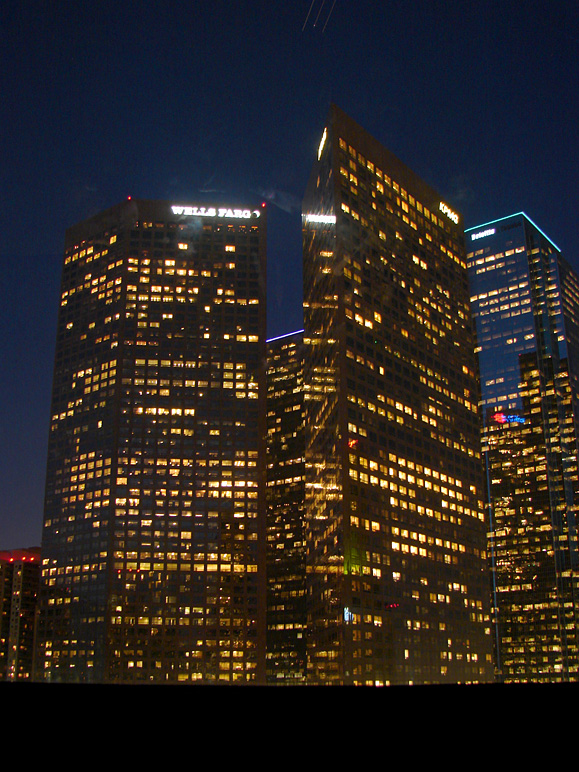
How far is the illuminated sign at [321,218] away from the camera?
169500mm

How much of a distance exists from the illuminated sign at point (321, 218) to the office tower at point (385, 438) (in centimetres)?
73

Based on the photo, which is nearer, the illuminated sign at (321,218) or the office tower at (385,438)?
the office tower at (385,438)

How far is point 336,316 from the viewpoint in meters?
161

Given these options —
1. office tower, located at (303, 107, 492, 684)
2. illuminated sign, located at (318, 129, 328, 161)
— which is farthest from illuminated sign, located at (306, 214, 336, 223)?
illuminated sign, located at (318, 129, 328, 161)

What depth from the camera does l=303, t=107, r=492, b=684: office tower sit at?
5787 inches

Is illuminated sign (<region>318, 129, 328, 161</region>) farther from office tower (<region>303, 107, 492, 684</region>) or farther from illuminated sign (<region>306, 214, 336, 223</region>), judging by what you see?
illuminated sign (<region>306, 214, 336, 223</region>)

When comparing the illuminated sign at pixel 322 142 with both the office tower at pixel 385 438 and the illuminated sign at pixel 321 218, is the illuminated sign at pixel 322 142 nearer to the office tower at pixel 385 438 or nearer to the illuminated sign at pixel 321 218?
the office tower at pixel 385 438

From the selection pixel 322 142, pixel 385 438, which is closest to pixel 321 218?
pixel 322 142

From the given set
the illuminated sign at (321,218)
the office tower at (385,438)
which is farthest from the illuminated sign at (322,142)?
the illuminated sign at (321,218)

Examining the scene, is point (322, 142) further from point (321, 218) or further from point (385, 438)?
point (385, 438)

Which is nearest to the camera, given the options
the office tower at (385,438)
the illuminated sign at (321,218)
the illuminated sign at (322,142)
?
the office tower at (385,438)

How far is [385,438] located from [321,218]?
176 ft

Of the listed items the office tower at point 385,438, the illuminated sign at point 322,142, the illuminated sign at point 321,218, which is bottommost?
the office tower at point 385,438

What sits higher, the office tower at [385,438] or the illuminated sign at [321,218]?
the illuminated sign at [321,218]
